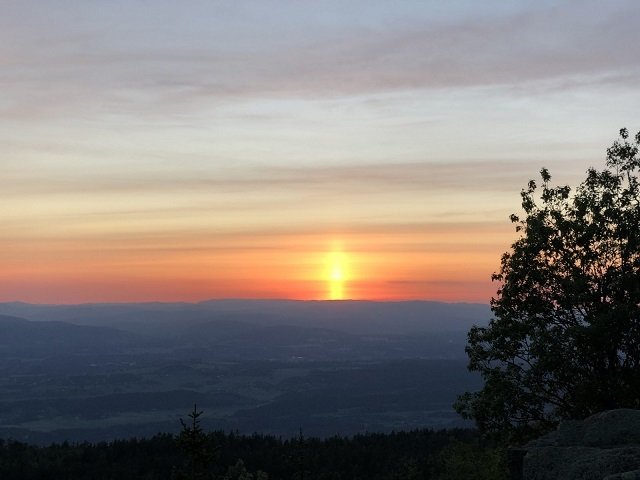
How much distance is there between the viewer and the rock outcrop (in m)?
19.8

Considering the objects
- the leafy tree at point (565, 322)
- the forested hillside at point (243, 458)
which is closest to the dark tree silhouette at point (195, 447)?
the leafy tree at point (565, 322)

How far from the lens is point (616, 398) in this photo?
121 ft

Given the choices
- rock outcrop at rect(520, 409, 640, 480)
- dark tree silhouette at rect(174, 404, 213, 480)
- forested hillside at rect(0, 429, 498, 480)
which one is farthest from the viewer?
forested hillside at rect(0, 429, 498, 480)

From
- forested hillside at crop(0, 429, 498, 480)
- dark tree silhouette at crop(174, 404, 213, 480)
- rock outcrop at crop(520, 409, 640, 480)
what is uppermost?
rock outcrop at crop(520, 409, 640, 480)

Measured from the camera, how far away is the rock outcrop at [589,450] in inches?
779

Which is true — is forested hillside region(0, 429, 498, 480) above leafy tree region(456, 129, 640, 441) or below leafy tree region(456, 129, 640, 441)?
below

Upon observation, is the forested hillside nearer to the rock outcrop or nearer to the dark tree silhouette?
the dark tree silhouette

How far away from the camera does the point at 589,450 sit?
22531 mm

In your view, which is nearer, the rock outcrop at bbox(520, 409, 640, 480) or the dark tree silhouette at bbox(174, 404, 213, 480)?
the rock outcrop at bbox(520, 409, 640, 480)

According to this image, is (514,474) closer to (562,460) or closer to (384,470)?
(562,460)

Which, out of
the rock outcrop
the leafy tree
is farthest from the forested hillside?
the rock outcrop

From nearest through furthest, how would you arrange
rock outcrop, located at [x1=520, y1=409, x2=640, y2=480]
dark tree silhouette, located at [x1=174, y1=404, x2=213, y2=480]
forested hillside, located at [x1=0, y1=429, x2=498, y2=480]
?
1. rock outcrop, located at [x1=520, y1=409, x2=640, y2=480]
2. dark tree silhouette, located at [x1=174, y1=404, x2=213, y2=480]
3. forested hillside, located at [x1=0, y1=429, x2=498, y2=480]

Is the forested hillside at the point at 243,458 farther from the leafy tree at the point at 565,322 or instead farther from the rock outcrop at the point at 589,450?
the rock outcrop at the point at 589,450

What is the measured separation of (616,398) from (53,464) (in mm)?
103118
